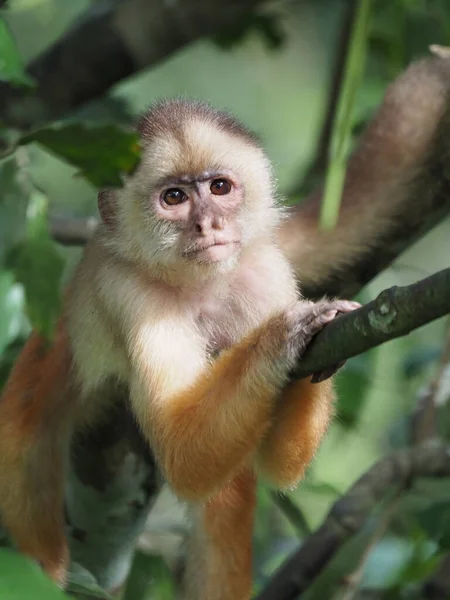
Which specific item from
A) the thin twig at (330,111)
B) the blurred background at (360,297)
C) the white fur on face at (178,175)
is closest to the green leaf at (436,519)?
the blurred background at (360,297)

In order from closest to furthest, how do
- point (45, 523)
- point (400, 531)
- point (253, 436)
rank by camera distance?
point (253, 436) → point (45, 523) → point (400, 531)

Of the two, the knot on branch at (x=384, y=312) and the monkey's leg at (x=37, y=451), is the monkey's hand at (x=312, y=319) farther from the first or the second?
the monkey's leg at (x=37, y=451)

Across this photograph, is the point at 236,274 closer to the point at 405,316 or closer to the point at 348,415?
the point at 348,415

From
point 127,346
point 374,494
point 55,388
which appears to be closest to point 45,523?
point 55,388

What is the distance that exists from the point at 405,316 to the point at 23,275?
1199 millimetres

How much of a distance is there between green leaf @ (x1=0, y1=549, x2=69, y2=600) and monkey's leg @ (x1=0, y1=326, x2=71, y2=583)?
5.74 feet

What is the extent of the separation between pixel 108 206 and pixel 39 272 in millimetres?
657

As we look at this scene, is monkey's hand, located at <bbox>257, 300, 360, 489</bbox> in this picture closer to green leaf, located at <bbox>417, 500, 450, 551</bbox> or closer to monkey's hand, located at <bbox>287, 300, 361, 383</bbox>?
monkey's hand, located at <bbox>287, 300, 361, 383</bbox>

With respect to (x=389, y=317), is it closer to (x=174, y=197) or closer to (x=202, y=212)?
(x=202, y=212)

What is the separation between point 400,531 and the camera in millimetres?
4238

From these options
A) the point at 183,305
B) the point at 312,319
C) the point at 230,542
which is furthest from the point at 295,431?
the point at 230,542

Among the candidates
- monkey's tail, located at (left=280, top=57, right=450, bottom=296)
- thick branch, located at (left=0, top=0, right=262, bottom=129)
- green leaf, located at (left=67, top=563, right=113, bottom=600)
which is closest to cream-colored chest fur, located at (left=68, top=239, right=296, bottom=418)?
monkey's tail, located at (left=280, top=57, right=450, bottom=296)

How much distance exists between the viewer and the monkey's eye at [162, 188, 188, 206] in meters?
2.96

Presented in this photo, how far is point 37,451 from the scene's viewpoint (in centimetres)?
350
